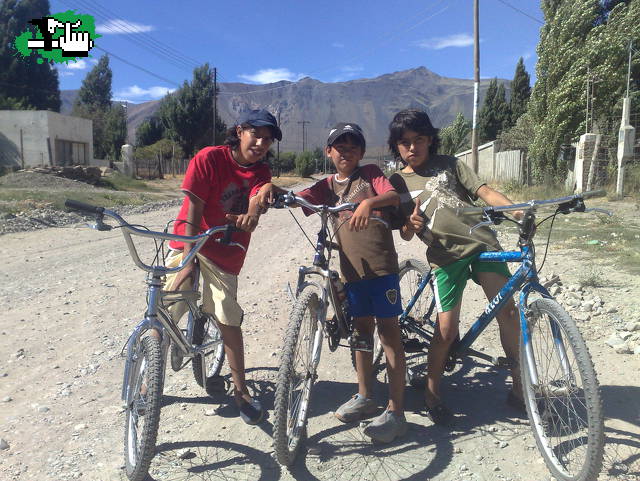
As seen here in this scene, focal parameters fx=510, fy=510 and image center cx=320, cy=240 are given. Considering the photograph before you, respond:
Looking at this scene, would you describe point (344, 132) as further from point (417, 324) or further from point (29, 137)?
point (29, 137)

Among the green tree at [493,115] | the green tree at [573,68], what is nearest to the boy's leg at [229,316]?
the green tree at [573,68]

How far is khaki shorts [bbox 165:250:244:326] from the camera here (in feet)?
9.86

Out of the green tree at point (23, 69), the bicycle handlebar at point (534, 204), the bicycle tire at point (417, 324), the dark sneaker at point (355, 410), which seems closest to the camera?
the bicycle handlebar at point (534, 204)

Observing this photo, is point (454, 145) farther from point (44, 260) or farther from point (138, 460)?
point (138, 460)

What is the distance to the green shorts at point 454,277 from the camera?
9.86 ft

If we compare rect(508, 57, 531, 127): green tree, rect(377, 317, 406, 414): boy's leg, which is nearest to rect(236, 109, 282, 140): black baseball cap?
rect(377, 317, 406, 414): boy's leg

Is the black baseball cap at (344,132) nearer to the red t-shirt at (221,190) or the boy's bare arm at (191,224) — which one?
the red t-shirt at (221,190)

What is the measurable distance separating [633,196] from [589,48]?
224 inches

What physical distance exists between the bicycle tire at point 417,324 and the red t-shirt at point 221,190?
1.35 m

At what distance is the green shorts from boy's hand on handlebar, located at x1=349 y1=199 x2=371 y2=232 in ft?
2.40

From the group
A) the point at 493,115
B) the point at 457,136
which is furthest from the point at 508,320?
the point at 493,115

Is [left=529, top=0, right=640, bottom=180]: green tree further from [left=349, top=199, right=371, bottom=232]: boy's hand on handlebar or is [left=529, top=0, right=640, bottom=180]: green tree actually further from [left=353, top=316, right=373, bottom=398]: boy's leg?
[left=349, top=199, right=371, bottom=232]: boy's hand on handlebar

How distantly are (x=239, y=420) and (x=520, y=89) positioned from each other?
146 feet

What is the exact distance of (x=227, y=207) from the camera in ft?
10.2
